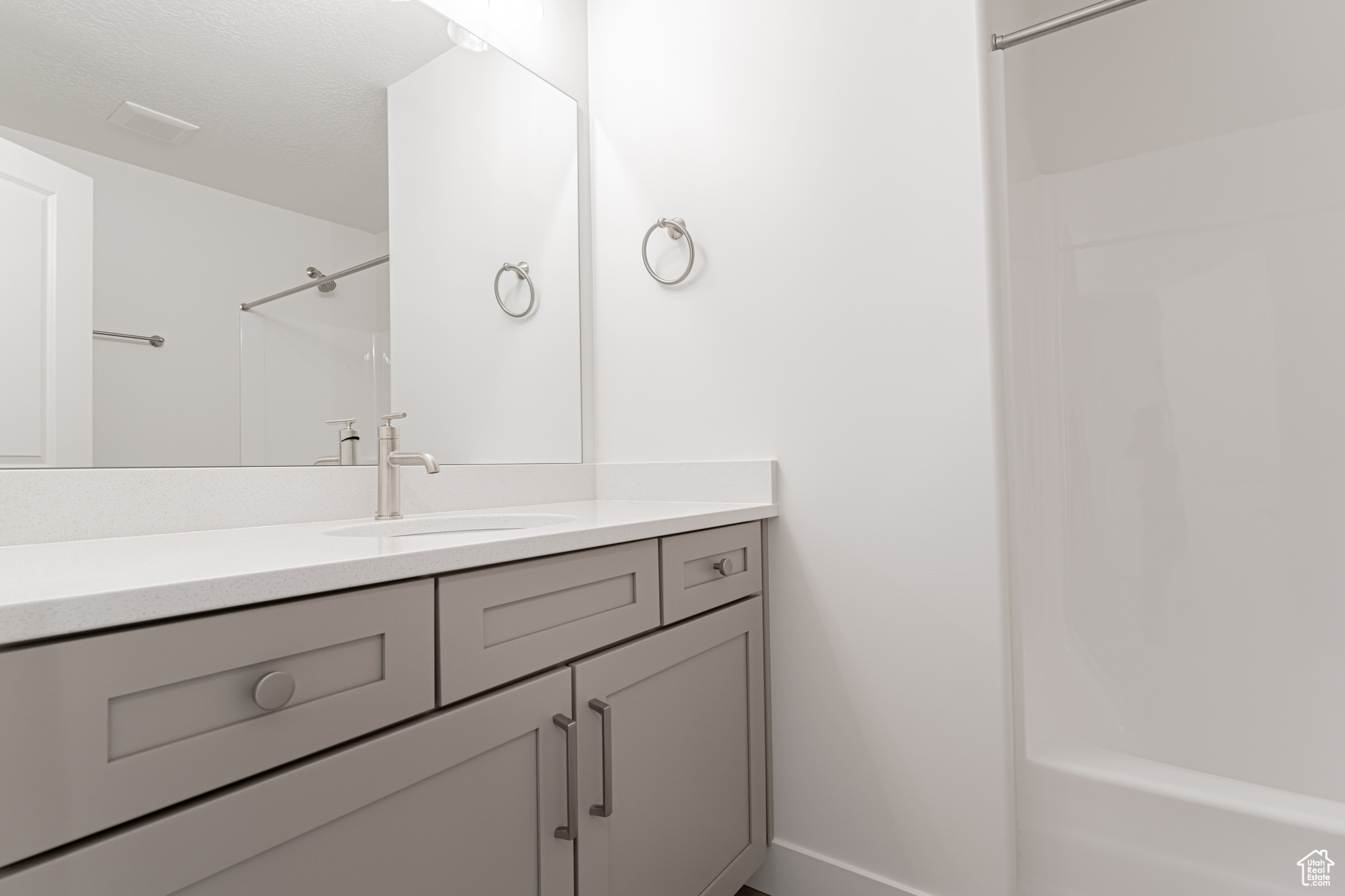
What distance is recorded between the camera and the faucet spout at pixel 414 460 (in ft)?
3.76

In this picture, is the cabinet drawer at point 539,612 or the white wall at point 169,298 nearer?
the cabinet drawer at point 539,612

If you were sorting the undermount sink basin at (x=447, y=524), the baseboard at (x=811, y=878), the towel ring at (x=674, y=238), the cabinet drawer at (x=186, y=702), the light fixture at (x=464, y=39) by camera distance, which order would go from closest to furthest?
the cabinet drawer at (x=186, y=702) < the undermount sink basin at (x=447, y=524) < the baseboard at (x=811, y=878) < the light fixture at (x=464, y=39) < the towel ring at (x=674, y=238)

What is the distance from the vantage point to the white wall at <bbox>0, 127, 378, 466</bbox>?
3.17 feet

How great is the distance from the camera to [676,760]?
1128 mm

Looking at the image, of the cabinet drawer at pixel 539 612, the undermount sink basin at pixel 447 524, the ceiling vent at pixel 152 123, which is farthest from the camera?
the undermount sink basin at pixel 447 524

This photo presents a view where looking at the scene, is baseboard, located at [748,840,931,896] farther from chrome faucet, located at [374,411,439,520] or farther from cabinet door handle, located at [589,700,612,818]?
chrome faucet, located at [374,411,439,520]

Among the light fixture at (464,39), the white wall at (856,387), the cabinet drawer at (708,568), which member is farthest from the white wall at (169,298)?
the white wall at (856,387)

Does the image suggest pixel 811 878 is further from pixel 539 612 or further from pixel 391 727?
pixel 391 727

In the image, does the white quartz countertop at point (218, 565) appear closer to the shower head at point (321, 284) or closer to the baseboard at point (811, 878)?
the shower head at point (321, 284)

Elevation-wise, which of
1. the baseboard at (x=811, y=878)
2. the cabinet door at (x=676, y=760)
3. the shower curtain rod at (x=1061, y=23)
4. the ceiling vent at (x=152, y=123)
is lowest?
the baseboard at (x=811, y=878)

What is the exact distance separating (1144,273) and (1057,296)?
0.21 m

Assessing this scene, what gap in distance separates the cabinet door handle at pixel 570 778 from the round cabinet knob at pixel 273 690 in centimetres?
38

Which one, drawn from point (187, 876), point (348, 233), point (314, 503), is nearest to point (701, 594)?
point (314, 503)

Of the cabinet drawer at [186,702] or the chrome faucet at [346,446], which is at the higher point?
the chrome faucet at [346,446]
